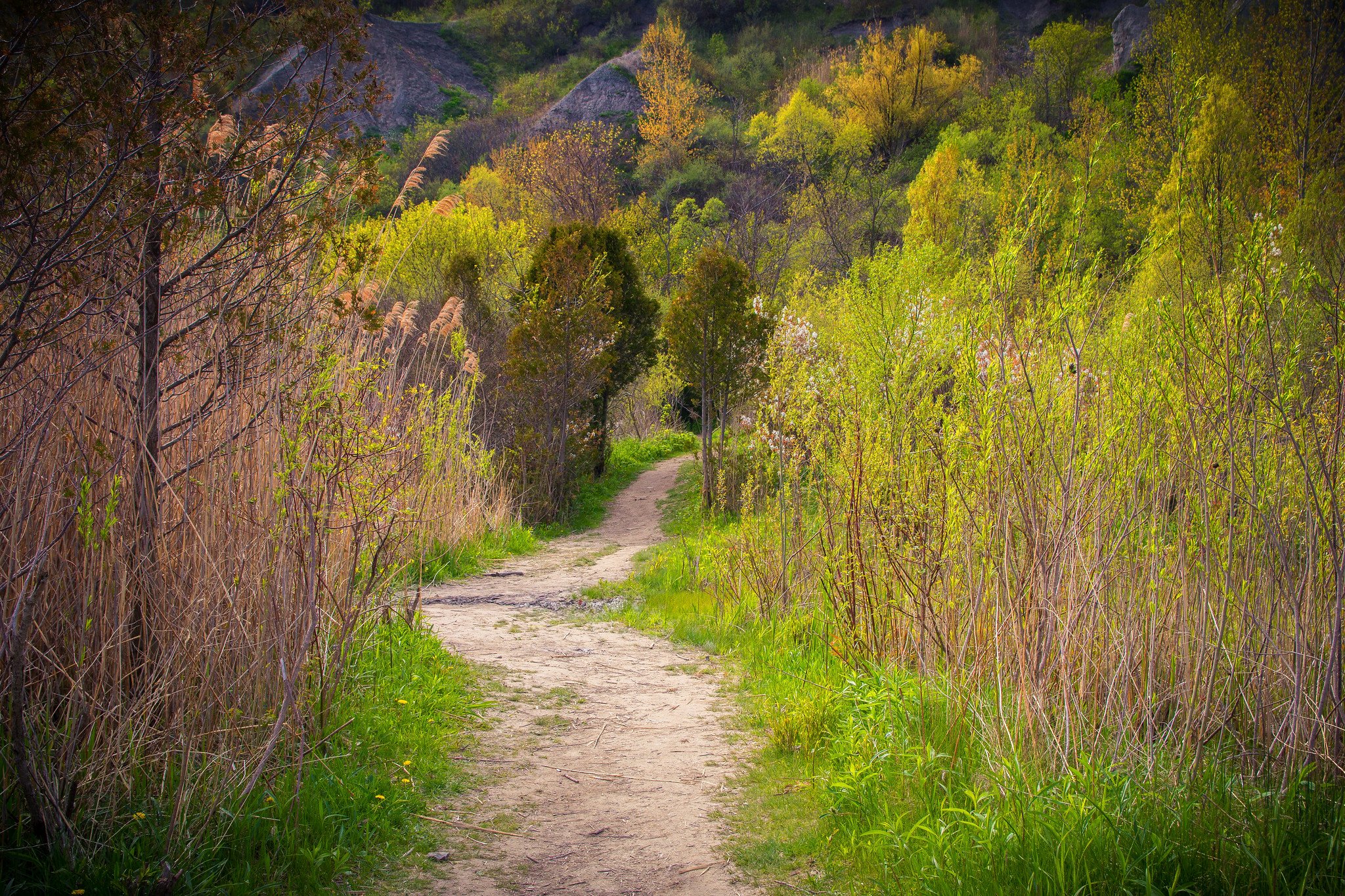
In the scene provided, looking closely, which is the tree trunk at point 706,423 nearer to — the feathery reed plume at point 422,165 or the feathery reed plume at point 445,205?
the feathery reed plume at point 445,205

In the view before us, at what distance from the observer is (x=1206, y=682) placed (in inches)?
105

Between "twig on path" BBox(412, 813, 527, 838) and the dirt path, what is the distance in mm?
21

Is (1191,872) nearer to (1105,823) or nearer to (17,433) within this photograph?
(1105,823)

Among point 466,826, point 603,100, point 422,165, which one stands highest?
point 603,100

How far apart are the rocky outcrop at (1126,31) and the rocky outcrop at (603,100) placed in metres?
23.4

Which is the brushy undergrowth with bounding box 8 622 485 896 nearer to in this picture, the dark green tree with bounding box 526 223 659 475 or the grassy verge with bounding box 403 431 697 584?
the grassy verge with bounding box 403 431 697 584

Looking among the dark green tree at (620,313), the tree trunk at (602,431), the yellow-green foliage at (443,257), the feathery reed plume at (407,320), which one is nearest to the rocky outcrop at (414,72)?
the yellow-green foliage at (443,257)

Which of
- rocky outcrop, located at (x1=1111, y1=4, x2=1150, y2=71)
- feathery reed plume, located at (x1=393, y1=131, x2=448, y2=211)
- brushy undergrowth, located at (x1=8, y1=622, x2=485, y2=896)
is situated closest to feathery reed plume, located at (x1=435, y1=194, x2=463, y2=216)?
feathery reed plume, located at (x1=393, y1=131, x2=448, y2=211)

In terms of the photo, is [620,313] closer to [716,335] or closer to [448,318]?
[716,335]

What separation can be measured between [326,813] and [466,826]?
1.78 feet

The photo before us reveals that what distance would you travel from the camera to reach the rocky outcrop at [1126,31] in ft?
100

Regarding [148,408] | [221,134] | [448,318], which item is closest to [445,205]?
[221,134]

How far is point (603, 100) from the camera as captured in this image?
4397cm

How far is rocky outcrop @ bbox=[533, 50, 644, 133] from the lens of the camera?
42969mm
